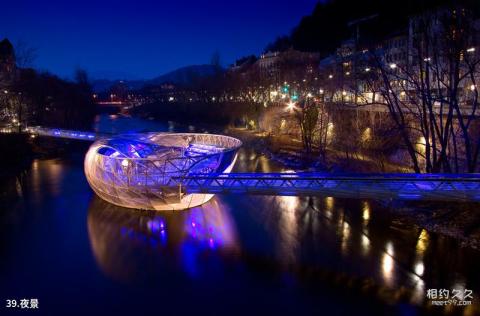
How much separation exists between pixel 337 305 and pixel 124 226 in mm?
10959

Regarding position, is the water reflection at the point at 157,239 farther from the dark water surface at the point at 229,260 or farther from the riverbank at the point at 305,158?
the riverbank at the point at 305,158

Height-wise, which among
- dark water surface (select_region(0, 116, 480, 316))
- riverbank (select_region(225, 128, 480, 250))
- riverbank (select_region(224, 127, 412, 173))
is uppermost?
riverbank (select_region(224, 127, 412, 173))

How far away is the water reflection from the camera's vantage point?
1502cm

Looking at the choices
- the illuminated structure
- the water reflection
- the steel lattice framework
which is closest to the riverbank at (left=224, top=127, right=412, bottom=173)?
the steel lattice framework

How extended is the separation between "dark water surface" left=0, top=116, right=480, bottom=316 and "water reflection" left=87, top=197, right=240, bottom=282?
0.05 m

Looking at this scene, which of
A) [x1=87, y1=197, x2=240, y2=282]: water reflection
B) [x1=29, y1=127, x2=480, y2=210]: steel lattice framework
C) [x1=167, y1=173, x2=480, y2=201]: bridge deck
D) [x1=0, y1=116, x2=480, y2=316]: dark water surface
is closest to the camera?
[x1=0, y1=116, x2=480, y2=316]: dark water surface

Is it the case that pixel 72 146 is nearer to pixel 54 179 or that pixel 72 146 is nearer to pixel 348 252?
pixel 54 179

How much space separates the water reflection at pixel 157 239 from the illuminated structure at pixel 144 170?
73 centimetres

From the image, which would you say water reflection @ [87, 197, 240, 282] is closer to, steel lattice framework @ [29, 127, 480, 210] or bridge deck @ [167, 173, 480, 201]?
steel lattice framework @ [29, 127, 480, 210]

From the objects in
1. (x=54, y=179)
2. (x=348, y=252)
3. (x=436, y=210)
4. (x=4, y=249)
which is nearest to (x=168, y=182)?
(x=4, y=249)

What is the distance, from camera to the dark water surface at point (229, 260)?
41.2ft

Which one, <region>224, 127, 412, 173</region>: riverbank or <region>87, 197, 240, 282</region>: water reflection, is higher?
<region>224, 127, 412, 173</region>: riverbank

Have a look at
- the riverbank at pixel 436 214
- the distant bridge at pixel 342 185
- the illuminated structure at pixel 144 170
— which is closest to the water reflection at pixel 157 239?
the illuminated structure at pixel 144 170

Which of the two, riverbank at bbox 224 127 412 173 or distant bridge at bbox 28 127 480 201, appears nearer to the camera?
distant bridge at bbox 28 127 480 201
